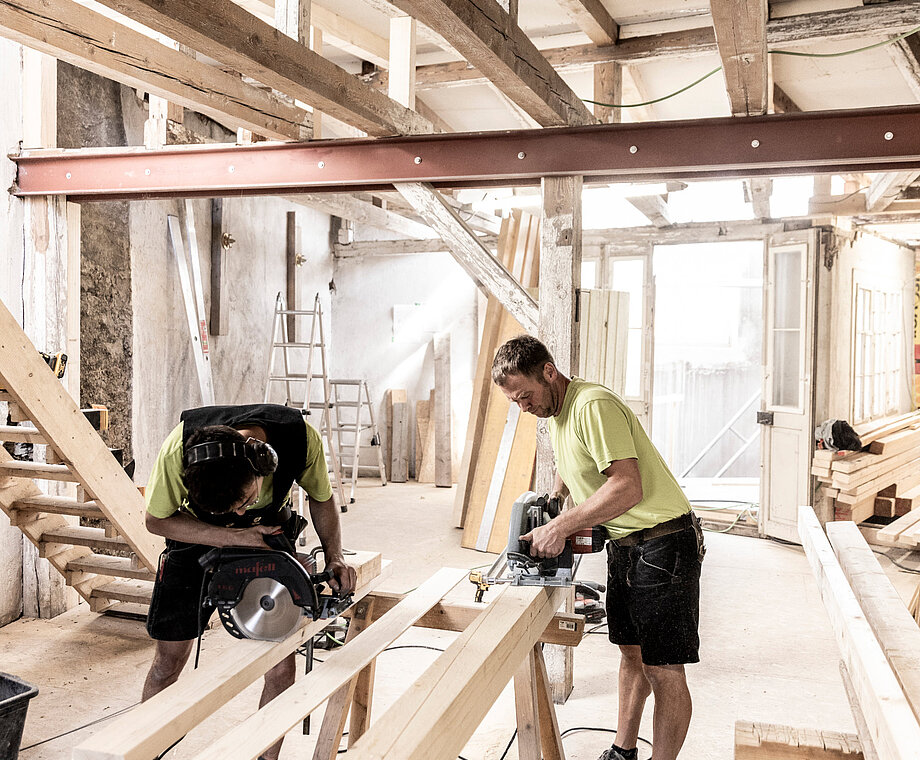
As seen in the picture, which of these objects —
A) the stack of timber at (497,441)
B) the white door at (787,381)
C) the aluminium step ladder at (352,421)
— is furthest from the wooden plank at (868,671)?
the aluminium step ladder at (352,421)

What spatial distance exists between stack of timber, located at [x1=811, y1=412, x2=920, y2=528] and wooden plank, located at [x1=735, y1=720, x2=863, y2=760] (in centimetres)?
466

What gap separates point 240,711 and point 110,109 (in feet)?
12.1

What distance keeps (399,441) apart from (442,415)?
604 millimetres

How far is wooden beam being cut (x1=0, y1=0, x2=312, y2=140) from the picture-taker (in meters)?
2.81

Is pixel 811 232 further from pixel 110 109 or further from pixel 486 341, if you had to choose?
pixel 110 109

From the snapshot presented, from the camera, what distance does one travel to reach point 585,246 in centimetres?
777

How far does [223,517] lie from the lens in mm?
2271

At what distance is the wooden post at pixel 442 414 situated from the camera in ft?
29.7

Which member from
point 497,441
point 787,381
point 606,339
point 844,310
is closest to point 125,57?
point 606,339

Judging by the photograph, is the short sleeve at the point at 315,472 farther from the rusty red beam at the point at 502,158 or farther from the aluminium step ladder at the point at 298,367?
the aluminium step ladder at the point at 298,367

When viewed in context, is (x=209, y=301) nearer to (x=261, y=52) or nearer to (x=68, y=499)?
(x=68, y=499)

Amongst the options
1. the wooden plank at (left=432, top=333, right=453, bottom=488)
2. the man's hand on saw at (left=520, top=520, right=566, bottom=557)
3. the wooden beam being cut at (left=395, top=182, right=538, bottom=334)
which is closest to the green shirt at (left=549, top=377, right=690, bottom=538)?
the man's hand on saw at (left=520, top=520, right=566, bottom=557)

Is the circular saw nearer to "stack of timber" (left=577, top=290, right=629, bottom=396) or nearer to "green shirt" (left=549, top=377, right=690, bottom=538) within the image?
"green shirt" (left=549, top=377, right=690, bottom=538)

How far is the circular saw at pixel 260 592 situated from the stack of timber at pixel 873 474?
17.4 ft
